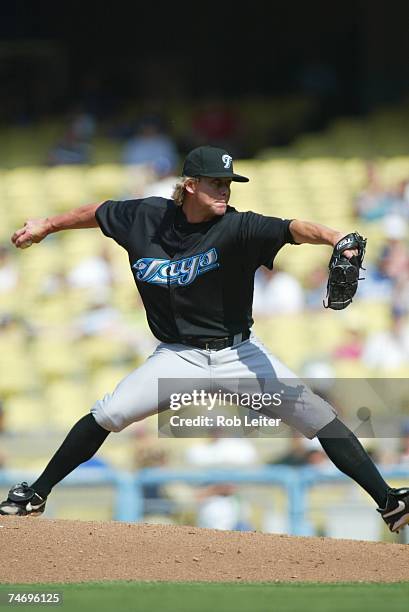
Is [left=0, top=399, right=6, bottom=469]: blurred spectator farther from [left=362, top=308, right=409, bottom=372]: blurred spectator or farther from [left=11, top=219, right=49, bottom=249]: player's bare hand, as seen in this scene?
[left=11, top=219, right=49, bottom=249]: player's bare hand

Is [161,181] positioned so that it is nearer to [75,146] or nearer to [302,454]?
[75,146]

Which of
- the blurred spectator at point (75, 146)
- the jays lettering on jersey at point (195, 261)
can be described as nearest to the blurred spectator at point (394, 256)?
the blurred spectator at point (75, 146)

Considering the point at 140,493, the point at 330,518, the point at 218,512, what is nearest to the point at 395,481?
the point at 330,518

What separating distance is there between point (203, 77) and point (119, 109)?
1.27 meters

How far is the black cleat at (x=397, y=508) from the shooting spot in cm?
498

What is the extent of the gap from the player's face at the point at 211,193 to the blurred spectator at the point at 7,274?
6.32 metres

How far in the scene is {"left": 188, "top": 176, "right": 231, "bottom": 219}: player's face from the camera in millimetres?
5062

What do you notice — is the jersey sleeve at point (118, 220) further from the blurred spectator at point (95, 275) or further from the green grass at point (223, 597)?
the blurred spectator at point (95, 275)

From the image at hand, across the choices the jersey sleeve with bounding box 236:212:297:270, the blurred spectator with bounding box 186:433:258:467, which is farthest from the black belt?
the blurred spectator with bounding box 186:433:258:467

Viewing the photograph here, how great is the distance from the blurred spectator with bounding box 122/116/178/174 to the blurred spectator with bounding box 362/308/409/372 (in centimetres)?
372

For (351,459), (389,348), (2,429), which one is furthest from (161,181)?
(351,459)

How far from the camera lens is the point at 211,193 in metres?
5.07

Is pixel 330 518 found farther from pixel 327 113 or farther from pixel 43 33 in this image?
pixel 43 33

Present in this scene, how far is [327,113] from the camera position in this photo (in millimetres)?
14367
